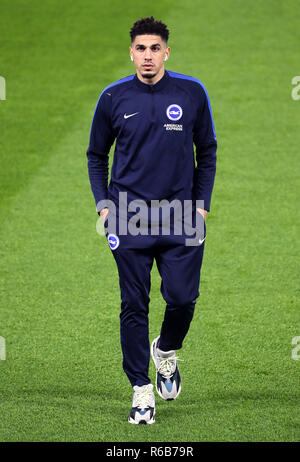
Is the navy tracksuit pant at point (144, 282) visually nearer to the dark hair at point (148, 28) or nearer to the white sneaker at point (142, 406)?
the white sneaker at point (142, 406)

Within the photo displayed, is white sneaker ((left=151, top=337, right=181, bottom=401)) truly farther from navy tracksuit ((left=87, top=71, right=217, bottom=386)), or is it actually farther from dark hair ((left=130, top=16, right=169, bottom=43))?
dark hair ((left=130, top=16, right=169, bottom=43))

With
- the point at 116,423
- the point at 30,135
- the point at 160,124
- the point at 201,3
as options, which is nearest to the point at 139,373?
the point at 116,423

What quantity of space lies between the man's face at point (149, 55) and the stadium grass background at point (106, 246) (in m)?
1.72

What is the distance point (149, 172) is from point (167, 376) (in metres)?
1.15

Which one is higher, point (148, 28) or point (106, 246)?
point (148, 28)

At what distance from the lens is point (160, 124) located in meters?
4.09

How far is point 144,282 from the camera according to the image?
4.22 m

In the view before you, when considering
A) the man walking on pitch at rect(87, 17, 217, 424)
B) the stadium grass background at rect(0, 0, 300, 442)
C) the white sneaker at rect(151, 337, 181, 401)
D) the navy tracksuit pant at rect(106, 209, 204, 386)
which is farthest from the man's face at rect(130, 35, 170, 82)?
the stadium grass background at rect(0, 0, 300, 442)

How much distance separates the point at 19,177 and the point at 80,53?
3.41m

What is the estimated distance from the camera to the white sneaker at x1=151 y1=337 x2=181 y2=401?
454 cm

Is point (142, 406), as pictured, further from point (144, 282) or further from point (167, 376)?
point (144, 282)

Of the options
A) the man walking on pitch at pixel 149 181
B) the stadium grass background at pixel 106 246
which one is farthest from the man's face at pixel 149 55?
the stadium grass background at pixel 106 246

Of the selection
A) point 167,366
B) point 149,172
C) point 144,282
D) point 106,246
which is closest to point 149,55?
point 149,172
